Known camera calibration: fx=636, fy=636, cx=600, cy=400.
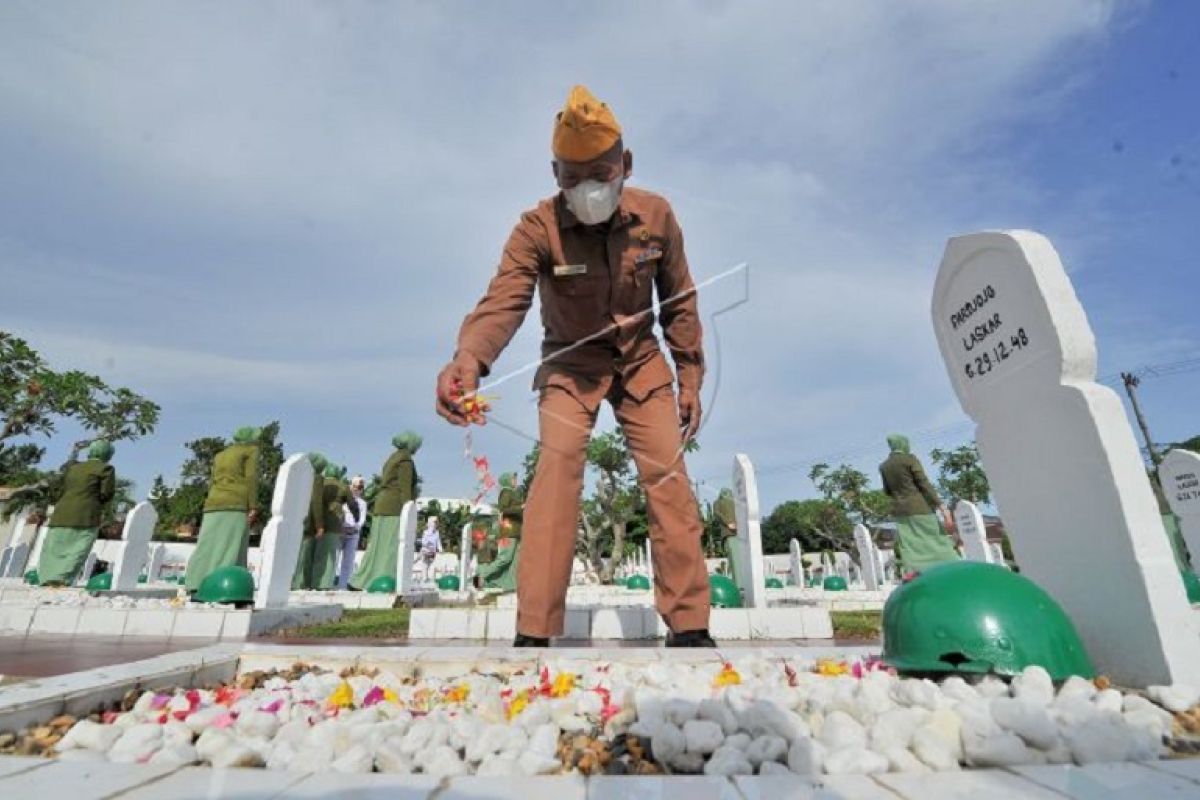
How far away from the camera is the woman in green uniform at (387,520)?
9734 mm

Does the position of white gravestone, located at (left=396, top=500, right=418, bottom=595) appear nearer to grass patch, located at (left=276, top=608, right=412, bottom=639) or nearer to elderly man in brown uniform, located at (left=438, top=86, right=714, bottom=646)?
grass patch, located at (left=276, top=608, right=412, bottom=639)

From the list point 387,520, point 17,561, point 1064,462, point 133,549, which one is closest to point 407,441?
point 387,520

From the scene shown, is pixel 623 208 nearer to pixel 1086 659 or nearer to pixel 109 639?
pixel 1086 659

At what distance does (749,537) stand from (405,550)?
552cm

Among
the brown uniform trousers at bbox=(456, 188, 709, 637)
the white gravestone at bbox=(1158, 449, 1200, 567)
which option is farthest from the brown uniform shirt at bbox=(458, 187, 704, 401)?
the white gravestone at bbox=(1158, 449, 1200, 567)

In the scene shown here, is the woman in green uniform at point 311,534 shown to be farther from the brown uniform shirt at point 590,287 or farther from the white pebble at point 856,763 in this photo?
the white pebble at point 856,763

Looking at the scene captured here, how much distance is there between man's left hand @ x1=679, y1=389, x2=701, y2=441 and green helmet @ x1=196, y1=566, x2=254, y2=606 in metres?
4.39

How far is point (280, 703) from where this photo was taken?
5.13 ft

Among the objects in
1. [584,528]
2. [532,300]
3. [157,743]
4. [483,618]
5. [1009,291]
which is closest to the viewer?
[157,743]

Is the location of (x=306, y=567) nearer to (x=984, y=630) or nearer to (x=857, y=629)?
(x=857, y=629)

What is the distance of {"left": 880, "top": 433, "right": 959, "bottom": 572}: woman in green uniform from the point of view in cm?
808

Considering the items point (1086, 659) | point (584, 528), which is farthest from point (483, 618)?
point (584, 528)

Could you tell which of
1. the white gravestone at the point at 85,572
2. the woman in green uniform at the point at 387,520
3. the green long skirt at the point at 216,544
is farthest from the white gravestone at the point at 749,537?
the white gravestone at the point at 85,572

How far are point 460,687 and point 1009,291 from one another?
7.30 feet
